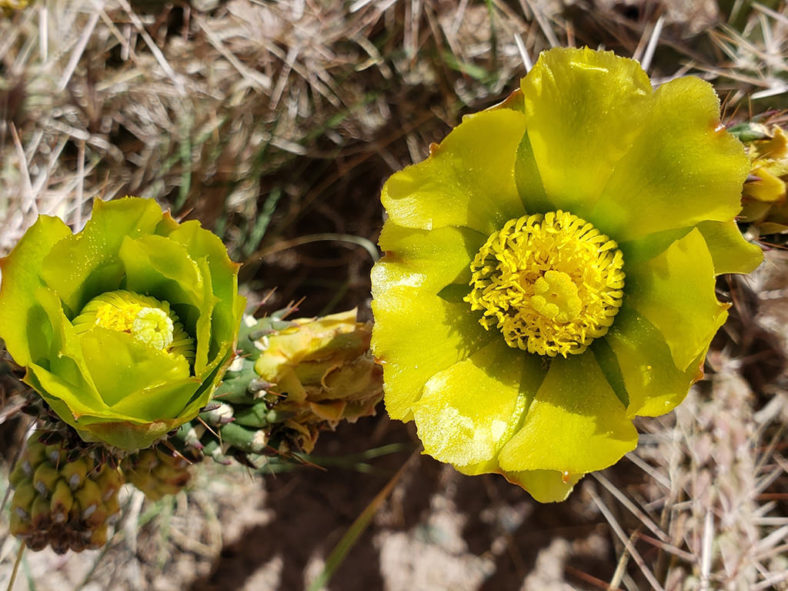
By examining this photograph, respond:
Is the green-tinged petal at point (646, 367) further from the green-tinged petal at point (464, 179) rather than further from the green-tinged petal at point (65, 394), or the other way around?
the green-tinged petal at point (65, 394)

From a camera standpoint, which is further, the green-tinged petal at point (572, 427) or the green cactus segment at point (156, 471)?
the green cactus segment at point (156, 471)

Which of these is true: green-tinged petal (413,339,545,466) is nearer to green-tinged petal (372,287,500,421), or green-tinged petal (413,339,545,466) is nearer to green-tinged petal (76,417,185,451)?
green-tinged petal (372,287,500,421)

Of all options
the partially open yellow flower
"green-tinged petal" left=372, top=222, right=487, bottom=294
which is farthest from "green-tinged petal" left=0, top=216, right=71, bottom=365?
"green-tinged petal" left=372, top=222, right=487, bottom=294

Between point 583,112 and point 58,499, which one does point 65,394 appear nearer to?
point 58,499

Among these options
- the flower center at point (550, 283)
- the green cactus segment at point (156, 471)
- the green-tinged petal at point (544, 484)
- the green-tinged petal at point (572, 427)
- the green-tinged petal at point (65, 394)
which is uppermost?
the green-tinged petal at point (65, 394)

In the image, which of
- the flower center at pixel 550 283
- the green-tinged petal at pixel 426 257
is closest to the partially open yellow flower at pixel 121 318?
the green-tinged petal at pixel 426 257

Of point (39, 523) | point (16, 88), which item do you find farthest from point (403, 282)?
point (16, 88)

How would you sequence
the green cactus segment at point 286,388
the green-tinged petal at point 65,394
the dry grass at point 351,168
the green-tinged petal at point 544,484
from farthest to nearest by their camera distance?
1. the dry grass at point 351,168
2. the green cactus segment at point 286,388
3. the green-tinged petal at point 544,484
4. the green-tinged petal at point 65,394
